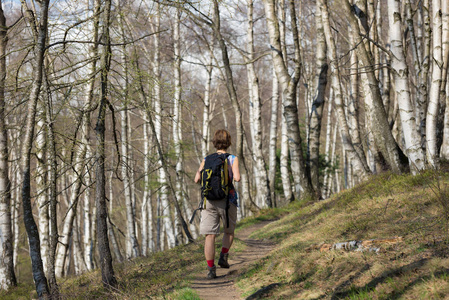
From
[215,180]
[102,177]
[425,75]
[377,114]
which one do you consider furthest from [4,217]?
[425,75]

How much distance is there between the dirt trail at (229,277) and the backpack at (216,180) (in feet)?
3.59

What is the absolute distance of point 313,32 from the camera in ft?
72.9

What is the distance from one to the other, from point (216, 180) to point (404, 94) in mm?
4783

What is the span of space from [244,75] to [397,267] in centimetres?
2779

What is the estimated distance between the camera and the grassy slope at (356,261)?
328 cm

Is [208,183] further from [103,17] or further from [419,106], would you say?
[419,106]

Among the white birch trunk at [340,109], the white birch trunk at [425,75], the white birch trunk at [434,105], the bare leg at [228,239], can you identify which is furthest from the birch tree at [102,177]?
the white birch trunk at [425,75]

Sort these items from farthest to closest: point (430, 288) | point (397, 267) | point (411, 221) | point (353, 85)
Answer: point (353, 85) < point (411, 221) < point (397, 267) < point (430, 288)

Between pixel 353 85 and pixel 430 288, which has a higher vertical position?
pixel 353 85

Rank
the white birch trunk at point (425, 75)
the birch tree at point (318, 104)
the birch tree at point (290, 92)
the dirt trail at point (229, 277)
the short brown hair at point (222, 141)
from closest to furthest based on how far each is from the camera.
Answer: the dirt trail at point (229, 277) → the short brown hair at point (222, 141) → the white birch trunk at point (425, 75) → the birch tree at point (290, 92) → the birch tree at point (318, 104)

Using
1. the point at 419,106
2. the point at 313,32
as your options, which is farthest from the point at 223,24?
the point at 419,106

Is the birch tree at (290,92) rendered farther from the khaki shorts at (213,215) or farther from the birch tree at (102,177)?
the khaki shorts at (213,215)

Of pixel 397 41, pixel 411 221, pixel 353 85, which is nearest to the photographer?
pixel 411 221

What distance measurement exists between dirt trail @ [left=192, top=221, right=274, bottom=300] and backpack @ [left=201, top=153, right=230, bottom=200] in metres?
1.10
